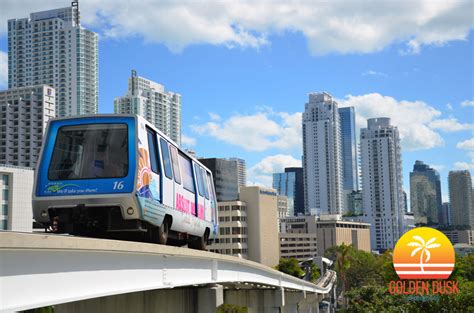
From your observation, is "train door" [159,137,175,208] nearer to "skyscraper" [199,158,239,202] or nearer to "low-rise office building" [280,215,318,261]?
"skyscraper" [199,158,239,202]

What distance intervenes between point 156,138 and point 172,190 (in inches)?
59.9

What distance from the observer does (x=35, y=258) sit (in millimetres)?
7242

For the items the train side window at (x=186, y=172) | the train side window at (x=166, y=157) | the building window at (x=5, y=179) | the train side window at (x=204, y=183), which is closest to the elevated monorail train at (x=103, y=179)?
the train side window at (x=166, y=157)

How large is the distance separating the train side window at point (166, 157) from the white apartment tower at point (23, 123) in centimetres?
14571

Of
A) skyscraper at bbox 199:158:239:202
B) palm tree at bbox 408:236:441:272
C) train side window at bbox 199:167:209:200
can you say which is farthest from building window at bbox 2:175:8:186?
skyscraper at bbox 199:158:239:202

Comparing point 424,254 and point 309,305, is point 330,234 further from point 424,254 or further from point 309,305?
point 424,254

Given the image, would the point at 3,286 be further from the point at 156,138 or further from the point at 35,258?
the point at 156,138

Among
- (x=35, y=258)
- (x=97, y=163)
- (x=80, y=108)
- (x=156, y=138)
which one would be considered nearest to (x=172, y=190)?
(x=156, y=138)

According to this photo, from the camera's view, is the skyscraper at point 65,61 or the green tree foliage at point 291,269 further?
the skyscraper at point 65,61

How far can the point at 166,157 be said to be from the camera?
15258 mm

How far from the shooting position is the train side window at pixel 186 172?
56.0 feet

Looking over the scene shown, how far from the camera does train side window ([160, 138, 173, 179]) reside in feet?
49.1

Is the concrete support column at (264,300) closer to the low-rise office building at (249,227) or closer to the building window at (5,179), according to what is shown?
the building window at (5,179)

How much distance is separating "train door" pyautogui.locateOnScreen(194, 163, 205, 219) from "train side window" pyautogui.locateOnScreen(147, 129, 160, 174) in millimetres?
4249
